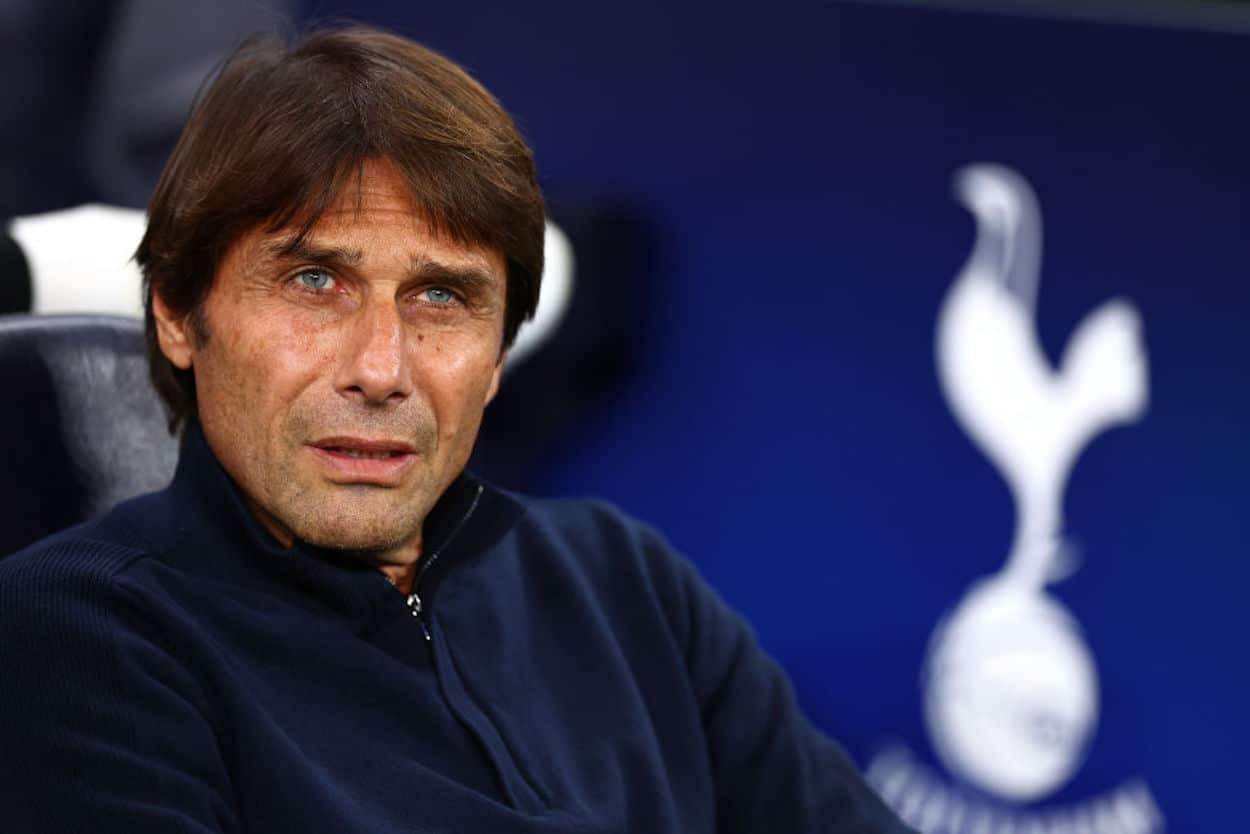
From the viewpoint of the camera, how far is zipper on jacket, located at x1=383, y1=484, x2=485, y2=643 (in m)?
1.27

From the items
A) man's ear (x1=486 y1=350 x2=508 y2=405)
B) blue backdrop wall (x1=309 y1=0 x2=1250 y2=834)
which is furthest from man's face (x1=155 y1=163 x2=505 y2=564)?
blue backdrop wall (x1=309 y1=0 x2=1250 y2=834)

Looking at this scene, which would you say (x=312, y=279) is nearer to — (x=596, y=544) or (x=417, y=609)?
(x=417, y=609)

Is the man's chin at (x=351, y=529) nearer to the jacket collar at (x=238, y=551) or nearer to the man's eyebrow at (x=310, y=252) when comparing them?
the jacket collar at (x=238, y=551)

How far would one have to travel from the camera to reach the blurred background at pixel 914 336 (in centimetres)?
201

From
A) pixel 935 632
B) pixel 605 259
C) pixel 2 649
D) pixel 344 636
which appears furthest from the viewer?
pixel 605 259

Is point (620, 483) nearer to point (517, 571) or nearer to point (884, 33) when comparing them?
point (884, 33)

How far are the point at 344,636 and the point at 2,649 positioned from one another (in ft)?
0.74

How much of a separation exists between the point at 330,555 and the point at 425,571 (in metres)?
0.09

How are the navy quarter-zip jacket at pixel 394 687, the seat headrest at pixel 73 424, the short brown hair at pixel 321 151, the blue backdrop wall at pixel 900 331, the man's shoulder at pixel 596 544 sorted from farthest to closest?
the blue backdrop wall at pixel 900 331, the man's shoulder at pixel 596 544, the seat headrest at pixel 73 424, the short brown hair at pixel 321 151, the navy quarter-zip jacket at pixel 394 687

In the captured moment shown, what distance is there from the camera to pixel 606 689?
53.3 inches

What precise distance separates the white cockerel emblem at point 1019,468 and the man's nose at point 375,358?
107cm

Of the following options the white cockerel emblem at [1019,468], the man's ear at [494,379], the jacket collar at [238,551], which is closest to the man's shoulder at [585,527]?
the man's ear at [494,379]

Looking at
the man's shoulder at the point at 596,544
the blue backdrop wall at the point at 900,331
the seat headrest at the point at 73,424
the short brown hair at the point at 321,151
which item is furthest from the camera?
the blue backdrop wall at the point at 900,331

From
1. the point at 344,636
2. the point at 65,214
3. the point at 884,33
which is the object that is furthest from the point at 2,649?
the point at 884,33
